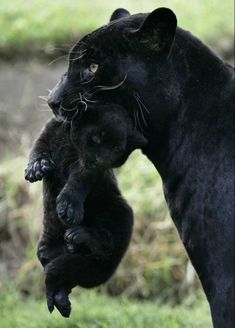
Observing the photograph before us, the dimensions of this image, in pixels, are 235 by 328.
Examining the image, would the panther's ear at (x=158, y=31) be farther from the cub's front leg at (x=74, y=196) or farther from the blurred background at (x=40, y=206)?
the blurred background at (x=40, y=206)

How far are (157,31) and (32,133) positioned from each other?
518 cm

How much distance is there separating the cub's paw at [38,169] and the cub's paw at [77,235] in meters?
0.27

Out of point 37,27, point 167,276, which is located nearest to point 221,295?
point 167,276

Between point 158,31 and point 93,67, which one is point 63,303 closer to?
point 93,67

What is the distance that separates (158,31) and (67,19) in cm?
660

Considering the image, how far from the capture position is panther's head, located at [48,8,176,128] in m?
3.86

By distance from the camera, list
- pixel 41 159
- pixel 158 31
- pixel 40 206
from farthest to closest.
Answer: pixel 40 206
pixel 41 159
pixel 158 31

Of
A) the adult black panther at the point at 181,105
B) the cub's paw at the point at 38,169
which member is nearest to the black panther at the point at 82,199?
the cub's paw at the point at 38,169

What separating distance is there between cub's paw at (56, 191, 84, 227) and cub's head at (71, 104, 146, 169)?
6.2 inches

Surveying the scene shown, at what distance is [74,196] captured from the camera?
4.00 metres

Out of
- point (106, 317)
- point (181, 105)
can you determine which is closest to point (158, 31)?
point (181, 105)

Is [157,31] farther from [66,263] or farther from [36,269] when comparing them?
[36,269]

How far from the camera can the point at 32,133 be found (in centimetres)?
891

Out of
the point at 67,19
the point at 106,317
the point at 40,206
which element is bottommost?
the point at 106,317
